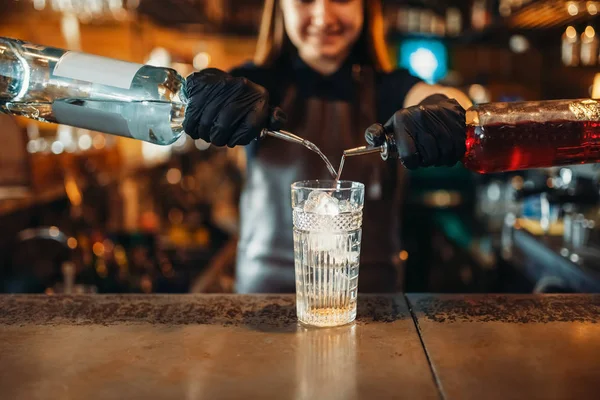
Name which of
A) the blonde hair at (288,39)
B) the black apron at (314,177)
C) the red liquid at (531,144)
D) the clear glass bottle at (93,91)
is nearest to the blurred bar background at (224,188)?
the black apron at (314,177)

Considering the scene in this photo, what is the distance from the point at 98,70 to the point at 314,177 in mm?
665

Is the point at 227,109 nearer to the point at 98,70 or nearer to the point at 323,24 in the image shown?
the point at 98,70

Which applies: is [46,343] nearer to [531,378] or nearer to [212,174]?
[531,378]

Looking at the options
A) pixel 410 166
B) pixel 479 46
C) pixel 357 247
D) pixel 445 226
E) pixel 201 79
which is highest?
pixel 479 46

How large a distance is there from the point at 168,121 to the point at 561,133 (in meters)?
0.66

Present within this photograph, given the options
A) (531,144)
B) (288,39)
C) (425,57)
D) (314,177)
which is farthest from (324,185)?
(425,57)

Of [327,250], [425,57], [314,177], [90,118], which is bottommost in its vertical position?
[327,250]

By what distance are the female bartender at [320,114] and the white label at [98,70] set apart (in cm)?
47

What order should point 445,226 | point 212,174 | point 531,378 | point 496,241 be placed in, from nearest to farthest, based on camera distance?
point 531,378 < point 496,241 < point 212,174 < point 445,226

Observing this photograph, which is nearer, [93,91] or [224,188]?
[93,91]

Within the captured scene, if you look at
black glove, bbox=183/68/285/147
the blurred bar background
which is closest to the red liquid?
black glove, bbox=183/68/285/147

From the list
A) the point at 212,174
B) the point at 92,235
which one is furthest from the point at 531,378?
the point at 212,174

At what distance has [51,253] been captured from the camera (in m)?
2.82

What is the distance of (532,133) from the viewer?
0.98 meters
